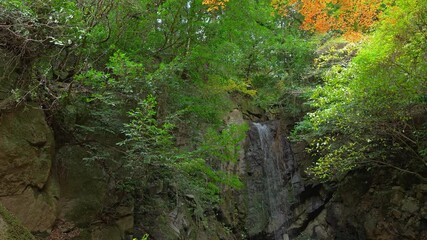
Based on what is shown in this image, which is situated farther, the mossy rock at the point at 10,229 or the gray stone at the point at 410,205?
the gray stone at the point at 410,205

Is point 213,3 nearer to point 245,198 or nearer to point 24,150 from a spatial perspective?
point 24,150

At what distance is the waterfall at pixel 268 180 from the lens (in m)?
14.1

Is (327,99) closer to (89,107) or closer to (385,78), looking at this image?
(385,78)

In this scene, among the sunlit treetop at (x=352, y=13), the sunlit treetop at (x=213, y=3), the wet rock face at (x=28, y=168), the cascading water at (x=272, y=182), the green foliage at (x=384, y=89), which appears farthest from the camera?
the cascading water at (x=272, y=182)

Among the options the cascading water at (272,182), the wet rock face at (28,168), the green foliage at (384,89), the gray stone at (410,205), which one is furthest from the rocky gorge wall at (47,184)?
the gray stone at (410,205)

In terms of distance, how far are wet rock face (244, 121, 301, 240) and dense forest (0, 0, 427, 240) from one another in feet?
12.6

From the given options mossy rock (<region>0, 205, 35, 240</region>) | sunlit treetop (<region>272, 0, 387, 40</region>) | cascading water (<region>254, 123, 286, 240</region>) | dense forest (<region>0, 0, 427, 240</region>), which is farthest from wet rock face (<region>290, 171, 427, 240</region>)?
mossy rock (<region>0, 205, 35, 240</region>)

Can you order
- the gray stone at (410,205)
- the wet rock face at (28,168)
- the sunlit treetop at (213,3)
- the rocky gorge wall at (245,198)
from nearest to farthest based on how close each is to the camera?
1. the wet rock face at (28,168)
2. the rocky gorge wall at (245,198)
3. the sunlit treetop at (213,3)
4. the gray stone at (410,205)

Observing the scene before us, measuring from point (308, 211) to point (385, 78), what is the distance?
803cm

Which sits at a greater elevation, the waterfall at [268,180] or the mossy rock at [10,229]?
the waterfall at [268,180]

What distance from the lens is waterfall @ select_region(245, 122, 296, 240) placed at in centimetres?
1409

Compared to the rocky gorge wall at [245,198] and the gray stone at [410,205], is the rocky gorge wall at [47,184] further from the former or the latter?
the gray stone at [410,205]

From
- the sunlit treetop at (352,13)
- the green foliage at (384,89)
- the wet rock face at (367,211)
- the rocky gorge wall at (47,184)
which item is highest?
the sunlit treetop at (352,13)

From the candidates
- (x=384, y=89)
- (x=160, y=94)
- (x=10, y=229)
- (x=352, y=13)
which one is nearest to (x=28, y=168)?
(x=160, y=94)
